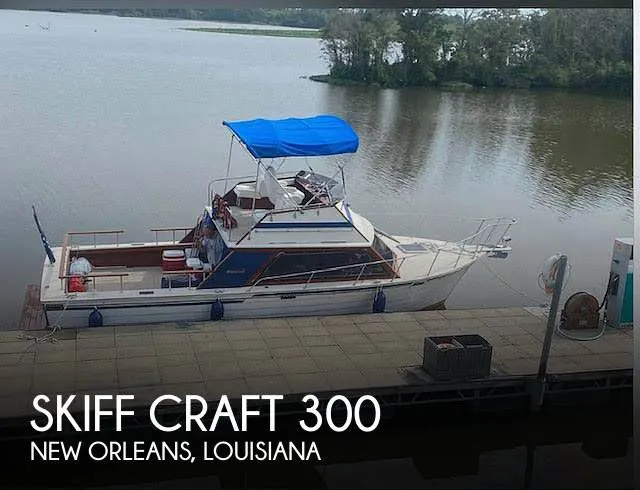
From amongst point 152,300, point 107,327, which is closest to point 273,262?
point 152,300

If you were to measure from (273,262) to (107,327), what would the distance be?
2.16 m

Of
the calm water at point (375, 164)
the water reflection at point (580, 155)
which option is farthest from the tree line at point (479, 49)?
the water reflection at point (580, 155)

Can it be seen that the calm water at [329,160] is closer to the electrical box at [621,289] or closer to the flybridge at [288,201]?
the electrical box at [621,289]

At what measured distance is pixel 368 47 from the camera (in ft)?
130

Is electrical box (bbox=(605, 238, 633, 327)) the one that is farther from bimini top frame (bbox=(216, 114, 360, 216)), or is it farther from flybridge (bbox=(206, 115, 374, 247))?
bimini top frame (bbox=(216, 114, 360, 216))

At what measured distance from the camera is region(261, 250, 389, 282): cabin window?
10.2 m

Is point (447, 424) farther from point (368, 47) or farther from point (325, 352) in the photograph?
point (368, 47)

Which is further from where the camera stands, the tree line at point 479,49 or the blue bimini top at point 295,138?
the tree line at point 479,49

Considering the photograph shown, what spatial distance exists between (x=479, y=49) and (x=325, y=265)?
109ft

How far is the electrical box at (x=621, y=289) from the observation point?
9.50 metres

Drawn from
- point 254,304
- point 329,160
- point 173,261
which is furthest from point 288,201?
point 329,160

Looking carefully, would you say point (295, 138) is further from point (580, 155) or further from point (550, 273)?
point (580, 155)

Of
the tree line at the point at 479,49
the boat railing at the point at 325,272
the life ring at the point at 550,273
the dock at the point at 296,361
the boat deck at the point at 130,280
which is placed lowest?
the dock at the point at 296,361

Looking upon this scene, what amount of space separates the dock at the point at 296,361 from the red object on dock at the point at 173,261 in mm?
1380
